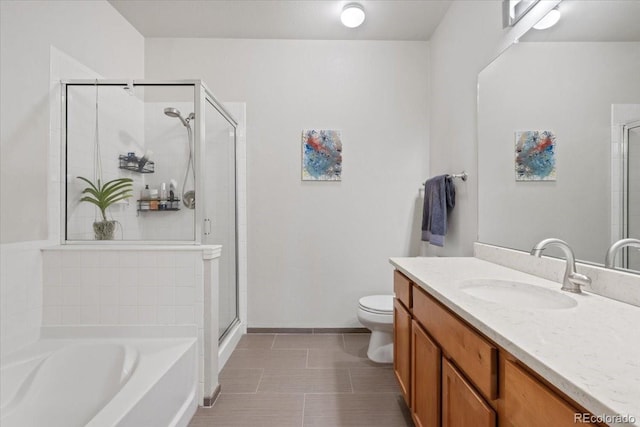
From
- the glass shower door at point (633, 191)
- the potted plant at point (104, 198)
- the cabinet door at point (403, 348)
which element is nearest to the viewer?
the glass shower door at point (633, 191)

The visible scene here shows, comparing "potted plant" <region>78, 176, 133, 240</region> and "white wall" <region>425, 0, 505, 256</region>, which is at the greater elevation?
"white wall" <region>425, 0, 505, 256</region>

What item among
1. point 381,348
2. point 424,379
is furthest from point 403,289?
point 381,348

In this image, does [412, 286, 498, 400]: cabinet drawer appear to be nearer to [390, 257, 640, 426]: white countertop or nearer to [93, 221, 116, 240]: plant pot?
[390, 257, 640, 426]: white countertop

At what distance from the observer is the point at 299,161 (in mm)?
2693

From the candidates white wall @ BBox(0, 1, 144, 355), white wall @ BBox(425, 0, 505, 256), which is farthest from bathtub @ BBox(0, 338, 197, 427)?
white wall @ BBox(425, 0, 505, 256)

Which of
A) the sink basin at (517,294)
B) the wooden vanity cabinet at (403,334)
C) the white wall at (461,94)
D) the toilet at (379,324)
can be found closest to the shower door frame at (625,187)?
the sink basin at (517,294)

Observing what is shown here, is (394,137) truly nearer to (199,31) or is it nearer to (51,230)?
(199,31)

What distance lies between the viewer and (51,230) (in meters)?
1.76

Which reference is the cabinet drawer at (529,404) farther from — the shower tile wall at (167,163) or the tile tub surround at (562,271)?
the shower tile wall at (167,163)

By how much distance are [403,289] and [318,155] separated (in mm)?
1508

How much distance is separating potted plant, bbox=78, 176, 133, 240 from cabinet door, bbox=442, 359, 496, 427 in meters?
2.02

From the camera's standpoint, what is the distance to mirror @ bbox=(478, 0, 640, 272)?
0.99 meters

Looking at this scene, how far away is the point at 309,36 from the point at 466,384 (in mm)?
2749

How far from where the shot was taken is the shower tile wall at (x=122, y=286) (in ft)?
5.57
